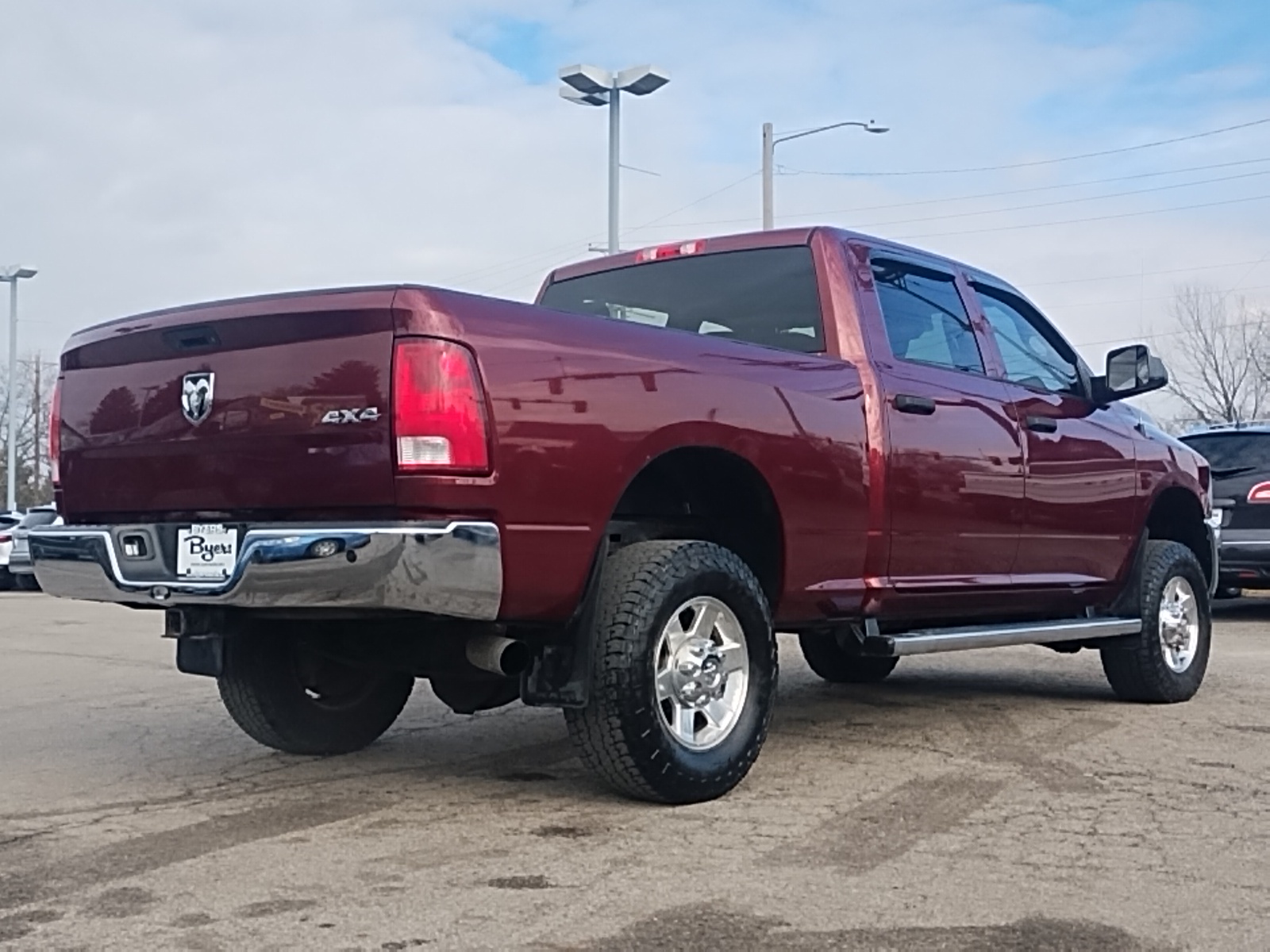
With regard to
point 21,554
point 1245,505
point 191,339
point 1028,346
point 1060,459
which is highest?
point 1028,346

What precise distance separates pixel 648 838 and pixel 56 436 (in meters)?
2.45

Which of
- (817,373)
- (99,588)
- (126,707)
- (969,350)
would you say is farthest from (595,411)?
(126,707)

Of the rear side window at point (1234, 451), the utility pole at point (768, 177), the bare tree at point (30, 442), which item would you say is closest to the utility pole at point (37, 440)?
the bare tree at point (30, 442)

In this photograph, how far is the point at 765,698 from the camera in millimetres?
5066

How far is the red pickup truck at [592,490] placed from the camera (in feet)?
13.8

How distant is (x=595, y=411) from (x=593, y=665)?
0.76 meters

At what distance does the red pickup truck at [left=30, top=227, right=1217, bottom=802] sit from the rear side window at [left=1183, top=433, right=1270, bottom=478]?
640cm

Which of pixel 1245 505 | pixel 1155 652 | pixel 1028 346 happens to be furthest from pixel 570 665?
pixel 1245 505

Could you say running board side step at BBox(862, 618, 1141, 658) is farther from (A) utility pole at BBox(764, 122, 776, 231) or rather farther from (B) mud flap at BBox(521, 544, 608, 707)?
(A) utility pole at BBox(764, 122, 776, 231)

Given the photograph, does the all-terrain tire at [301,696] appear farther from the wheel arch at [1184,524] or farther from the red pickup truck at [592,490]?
the wheel arch at [1184,524]

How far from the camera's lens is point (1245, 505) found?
1239 cm

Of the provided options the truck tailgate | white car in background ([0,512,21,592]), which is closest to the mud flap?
the truck tailgate

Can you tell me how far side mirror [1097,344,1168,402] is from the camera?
7.00 m

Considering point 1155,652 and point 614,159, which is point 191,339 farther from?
point 614,159
